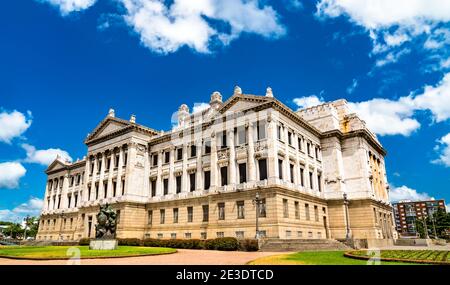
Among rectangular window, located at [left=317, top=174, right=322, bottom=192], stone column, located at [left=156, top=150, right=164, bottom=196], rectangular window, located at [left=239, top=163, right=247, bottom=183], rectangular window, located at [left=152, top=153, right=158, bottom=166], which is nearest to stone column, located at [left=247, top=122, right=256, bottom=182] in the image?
rectangular window, located at [left=239, top=163, right=247, bottom=183]

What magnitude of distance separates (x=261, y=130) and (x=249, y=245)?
13.6m

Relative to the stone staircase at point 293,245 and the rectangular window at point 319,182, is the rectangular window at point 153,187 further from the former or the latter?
the stone staircase at point 293,245

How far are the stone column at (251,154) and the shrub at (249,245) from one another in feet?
27.6

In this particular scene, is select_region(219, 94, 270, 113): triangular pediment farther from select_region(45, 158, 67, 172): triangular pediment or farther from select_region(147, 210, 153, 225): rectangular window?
select_region(45, 158, 67, 172): triangular pediment

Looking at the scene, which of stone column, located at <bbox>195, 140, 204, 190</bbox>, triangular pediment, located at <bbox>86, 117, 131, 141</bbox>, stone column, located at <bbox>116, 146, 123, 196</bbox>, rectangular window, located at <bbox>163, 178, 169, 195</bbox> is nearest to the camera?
stone column, located at <bbox>195, 140, 204, 190</bbox>

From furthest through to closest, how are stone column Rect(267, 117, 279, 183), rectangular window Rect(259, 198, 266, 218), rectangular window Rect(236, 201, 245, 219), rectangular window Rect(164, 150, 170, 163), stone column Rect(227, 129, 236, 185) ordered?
rectangular window Rect(164, 150, 170, 163) → stone column Rect(227, 129, 236, 185) → rectangular window Rect(236, 201, 245, 219) → stone column Rect(267, 117, 279, 183) → rectangular window Rect(259, 198, 266, 218)

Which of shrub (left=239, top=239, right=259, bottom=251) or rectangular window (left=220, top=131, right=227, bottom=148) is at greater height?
rectangular window (left=220, top=131, right=227, bottom=148)

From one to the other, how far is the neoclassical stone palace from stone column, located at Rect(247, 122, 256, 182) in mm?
108

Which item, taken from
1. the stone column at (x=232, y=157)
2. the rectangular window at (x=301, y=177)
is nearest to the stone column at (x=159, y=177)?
the stone column at (x=232, y=157)

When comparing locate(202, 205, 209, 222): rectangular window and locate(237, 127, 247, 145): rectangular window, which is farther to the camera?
locate(202, 205, 209, 222): rectangular window

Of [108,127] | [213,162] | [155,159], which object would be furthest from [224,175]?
[108,127]

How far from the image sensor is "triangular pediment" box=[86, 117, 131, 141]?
5027 cm

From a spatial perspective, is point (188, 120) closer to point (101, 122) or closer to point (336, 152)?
point (101, 122)
